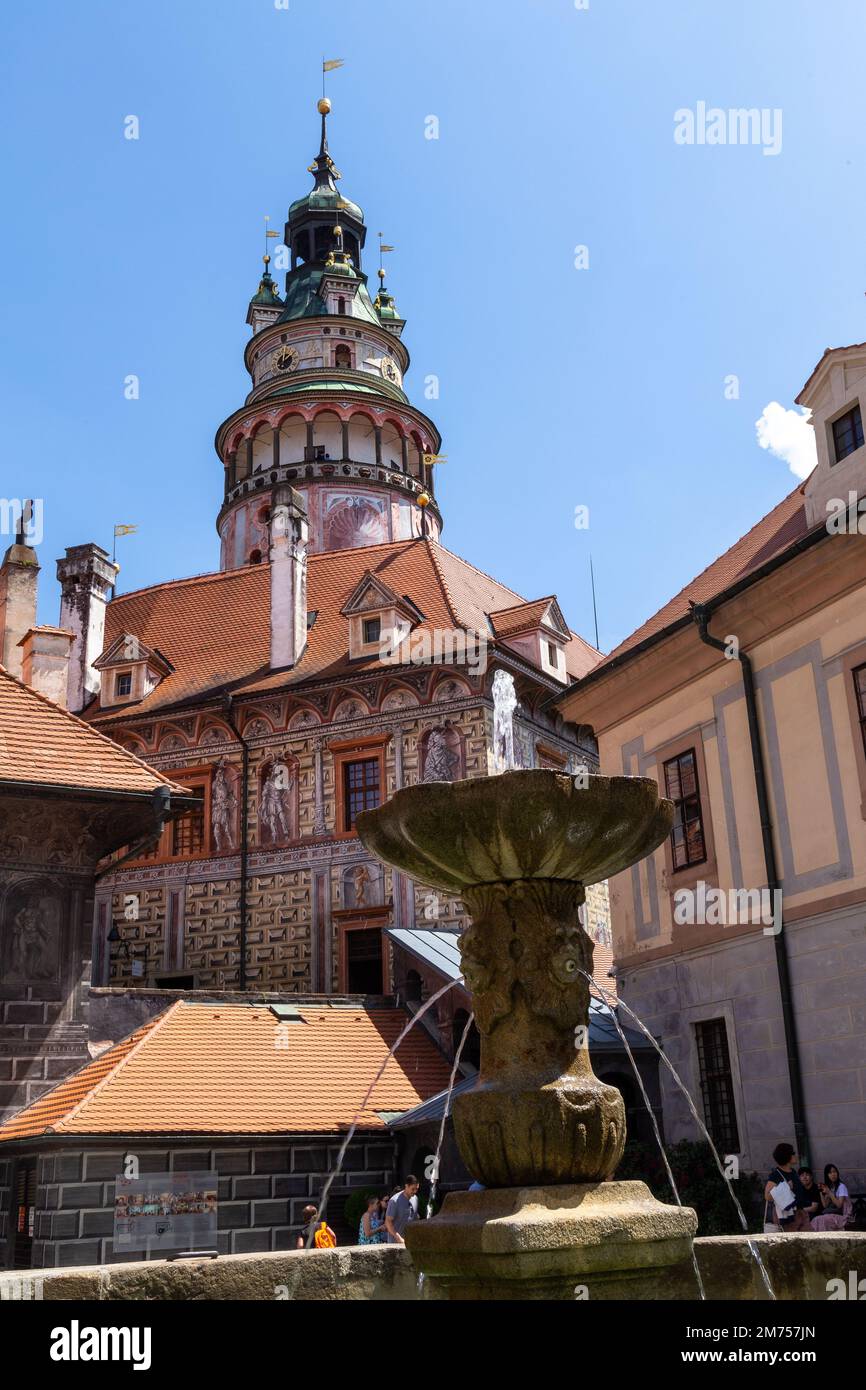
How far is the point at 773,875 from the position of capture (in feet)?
47.7

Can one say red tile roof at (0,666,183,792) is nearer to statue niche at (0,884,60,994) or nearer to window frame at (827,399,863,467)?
statue niche at (0,884,60,994)

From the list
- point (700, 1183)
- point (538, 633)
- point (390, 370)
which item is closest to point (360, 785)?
point (538, 633)

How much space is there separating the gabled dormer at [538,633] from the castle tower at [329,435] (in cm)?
735

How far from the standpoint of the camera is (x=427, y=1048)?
19.2 metres

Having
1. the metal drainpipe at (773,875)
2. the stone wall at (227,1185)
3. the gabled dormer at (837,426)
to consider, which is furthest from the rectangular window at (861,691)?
the stone wall at (227,1185)

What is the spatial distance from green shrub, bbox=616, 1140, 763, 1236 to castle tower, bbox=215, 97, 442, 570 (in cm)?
1931

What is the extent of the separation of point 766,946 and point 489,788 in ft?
30.1

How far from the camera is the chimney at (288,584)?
2556cm

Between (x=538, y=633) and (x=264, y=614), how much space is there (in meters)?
6.17

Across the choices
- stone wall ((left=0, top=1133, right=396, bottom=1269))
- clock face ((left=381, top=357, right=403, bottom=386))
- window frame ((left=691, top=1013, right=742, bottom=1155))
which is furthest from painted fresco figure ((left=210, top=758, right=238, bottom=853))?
clock face ((left=381, top=357, right=403, bottom=386))

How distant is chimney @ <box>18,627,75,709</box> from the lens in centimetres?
1994

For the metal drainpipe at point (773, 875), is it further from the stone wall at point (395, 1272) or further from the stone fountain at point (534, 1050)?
the stone fountain at point (534, 1050)

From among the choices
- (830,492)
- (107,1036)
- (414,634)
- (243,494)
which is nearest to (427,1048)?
(107,1036)

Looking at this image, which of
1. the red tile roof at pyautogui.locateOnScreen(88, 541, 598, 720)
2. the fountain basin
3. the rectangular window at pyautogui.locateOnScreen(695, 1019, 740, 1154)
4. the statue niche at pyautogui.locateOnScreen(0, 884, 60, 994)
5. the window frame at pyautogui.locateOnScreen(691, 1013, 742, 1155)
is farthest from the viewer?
the red tile roof at pyautogui.locateOnScreen(88, 541, 598, 720)
